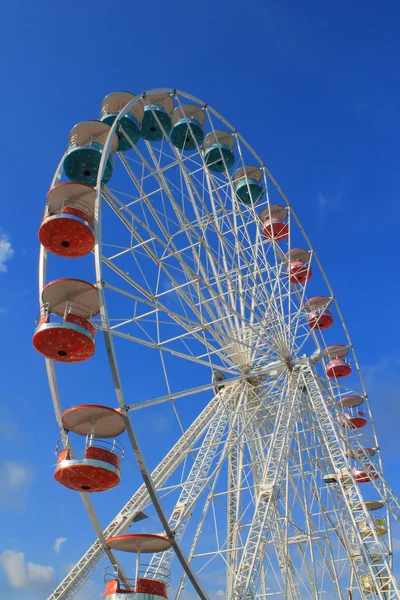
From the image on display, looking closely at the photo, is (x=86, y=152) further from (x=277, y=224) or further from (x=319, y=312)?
(x=319, y=312)

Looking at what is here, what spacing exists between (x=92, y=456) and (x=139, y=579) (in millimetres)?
2492

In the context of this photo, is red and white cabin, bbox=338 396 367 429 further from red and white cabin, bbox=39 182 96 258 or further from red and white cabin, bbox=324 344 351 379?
red and white cabin, bbox=39 182 96 258

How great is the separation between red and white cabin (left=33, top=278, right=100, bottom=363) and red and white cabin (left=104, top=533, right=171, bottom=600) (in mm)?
3668

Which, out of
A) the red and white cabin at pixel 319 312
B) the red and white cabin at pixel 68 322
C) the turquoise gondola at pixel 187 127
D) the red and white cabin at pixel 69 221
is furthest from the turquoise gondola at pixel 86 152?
the red and white cabin at pixel 319 312

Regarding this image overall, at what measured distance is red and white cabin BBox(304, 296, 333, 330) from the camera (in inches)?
864

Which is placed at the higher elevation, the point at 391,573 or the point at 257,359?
the point at 257,359

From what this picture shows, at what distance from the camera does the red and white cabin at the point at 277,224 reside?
842 inches

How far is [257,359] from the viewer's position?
18359mm

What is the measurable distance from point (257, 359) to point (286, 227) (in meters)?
5.83

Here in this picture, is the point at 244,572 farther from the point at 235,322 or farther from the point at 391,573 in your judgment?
the point at 235,322

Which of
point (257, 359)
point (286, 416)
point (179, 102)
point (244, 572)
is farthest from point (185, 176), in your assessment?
point (244, 572)

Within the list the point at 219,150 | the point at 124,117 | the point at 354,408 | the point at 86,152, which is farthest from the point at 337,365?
the point at 86,152

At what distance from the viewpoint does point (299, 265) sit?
2191 cm

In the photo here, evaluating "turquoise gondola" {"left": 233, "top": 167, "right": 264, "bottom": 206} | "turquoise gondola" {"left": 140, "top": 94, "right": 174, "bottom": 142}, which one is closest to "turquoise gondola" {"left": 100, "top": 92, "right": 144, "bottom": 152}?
"turquoise gondola" {"left": 140, "top": 94, "right": 174, "bottom": 142}
